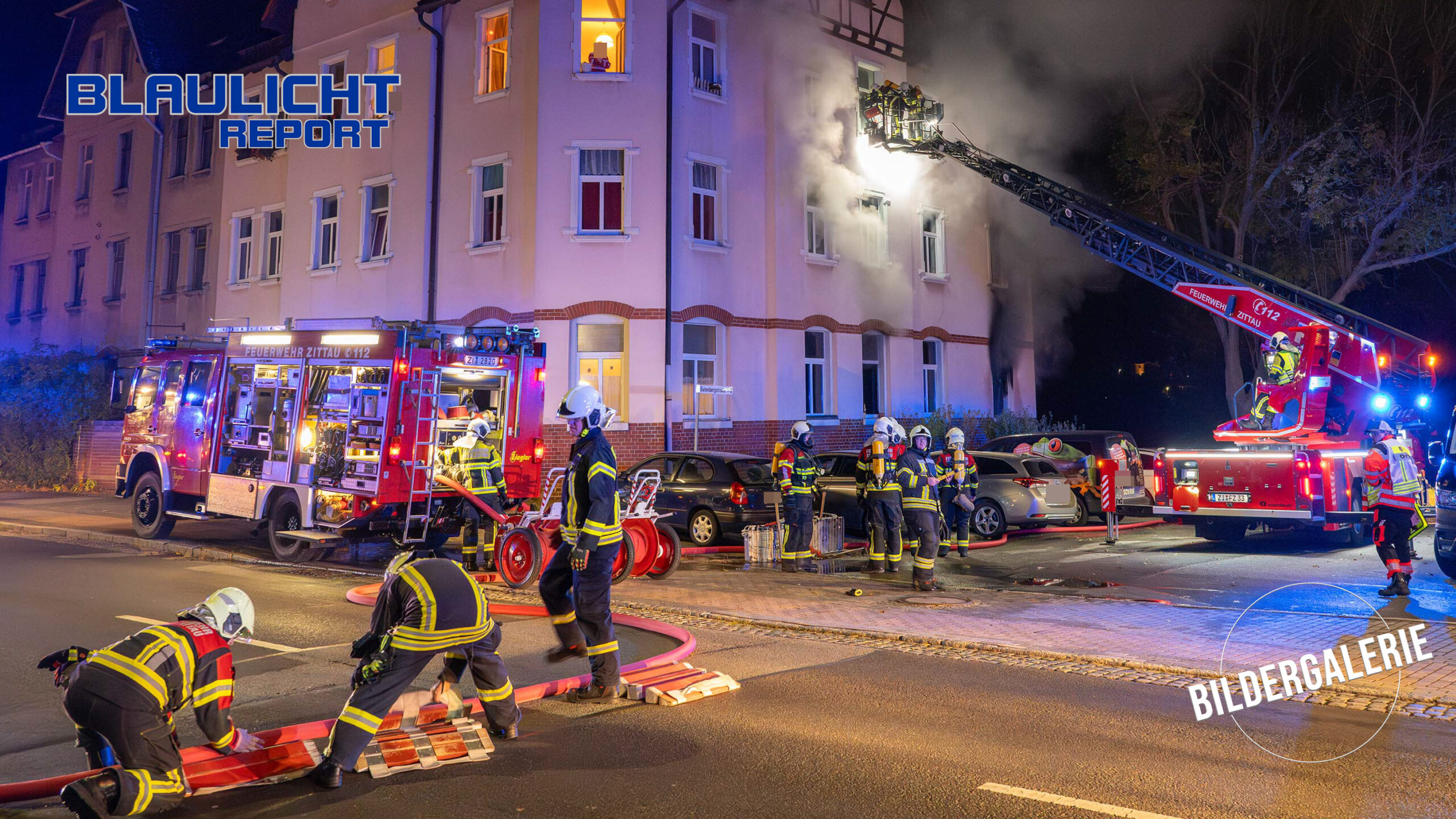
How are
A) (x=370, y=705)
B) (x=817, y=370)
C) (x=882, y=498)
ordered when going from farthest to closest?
(x=817, y=370)
(x=882, y=498)
(x=370, y=705)

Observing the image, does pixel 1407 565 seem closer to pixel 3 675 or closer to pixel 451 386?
pixel 451 386

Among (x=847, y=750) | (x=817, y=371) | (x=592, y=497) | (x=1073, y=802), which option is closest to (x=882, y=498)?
(x=592, y=497)

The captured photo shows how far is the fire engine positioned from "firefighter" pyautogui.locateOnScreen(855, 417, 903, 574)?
428cm

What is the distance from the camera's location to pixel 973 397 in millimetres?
24609

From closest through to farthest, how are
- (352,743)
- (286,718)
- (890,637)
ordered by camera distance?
(352,743) < (286,718) < (890,637)

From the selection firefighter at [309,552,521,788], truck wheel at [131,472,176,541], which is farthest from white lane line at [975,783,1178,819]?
truck wheel at [131,472,176,541]

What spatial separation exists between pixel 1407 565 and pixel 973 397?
1534 cm

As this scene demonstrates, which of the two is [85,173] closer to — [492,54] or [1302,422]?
[492,54]

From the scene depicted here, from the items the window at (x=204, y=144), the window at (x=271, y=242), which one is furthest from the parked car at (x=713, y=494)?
the window at (x=204, y=144)

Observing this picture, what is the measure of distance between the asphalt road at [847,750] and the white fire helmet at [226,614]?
0.79 m

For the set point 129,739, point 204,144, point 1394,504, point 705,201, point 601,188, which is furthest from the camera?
point 204,144

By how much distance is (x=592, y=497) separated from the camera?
20.5ft

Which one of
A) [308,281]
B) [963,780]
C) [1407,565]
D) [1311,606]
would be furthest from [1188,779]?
[308,281]

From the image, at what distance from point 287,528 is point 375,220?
36.0 feet
